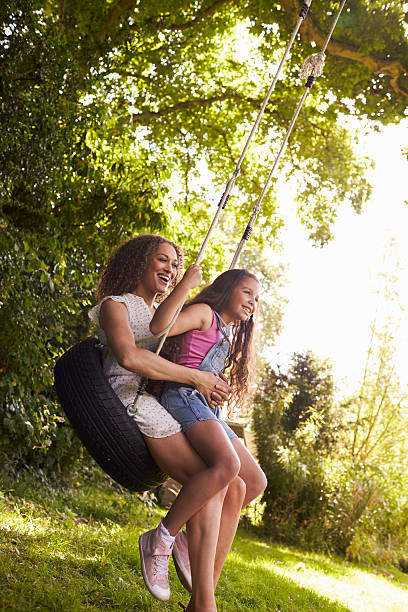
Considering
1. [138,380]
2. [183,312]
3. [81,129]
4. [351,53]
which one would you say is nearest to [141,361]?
[138,380]

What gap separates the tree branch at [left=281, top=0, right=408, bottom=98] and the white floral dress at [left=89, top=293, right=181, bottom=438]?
117 inches

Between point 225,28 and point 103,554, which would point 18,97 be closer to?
point 103,554

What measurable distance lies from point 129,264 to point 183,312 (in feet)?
1.16

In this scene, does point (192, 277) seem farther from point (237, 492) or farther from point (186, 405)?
point (237, 492)

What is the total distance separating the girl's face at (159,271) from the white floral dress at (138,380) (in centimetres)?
11

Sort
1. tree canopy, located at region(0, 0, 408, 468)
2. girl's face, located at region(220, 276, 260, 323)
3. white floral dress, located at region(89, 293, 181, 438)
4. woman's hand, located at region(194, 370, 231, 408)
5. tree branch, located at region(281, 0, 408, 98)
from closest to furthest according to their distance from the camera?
white floral dress, located at region(89, 293, 181, 438), woman's hand, located at region(194, 370, 231, 408), girl's face, located at region(220, 276, 260, 323), tree canopy, located at region(0, 0, 408, 468), tree branch, located at region(281, 0, 408, 98)

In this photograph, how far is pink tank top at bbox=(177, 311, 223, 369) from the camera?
7.86ft

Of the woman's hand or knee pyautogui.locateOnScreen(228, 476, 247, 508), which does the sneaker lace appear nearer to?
knee pyautogui.locateOnScreen(228, 476, 247, 508)

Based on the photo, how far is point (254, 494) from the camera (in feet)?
8.04

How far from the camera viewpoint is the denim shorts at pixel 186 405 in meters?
2.21

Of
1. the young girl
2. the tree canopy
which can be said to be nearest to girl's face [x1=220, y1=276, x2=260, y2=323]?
the young girl

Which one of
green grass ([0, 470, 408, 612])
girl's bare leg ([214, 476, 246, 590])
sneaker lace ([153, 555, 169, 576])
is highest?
girl's bare leg ([214, 476, 246, 590])

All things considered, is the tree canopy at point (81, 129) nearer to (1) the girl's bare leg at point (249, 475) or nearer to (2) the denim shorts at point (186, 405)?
Result: (2) the denim shorts at point (186, 405)

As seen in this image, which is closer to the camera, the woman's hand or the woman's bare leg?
the woman's bare leg
